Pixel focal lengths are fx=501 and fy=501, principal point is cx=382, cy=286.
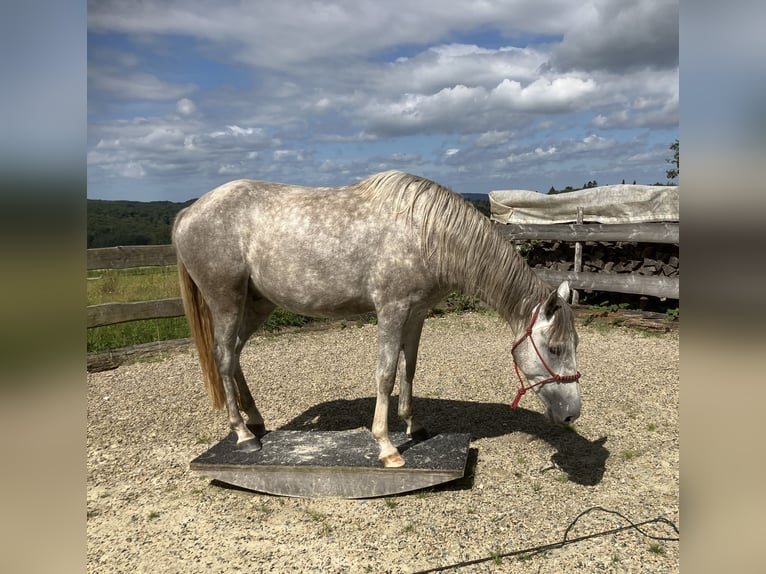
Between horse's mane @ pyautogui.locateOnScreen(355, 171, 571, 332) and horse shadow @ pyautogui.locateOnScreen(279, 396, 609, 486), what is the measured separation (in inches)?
55.4

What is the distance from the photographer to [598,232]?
984 cm

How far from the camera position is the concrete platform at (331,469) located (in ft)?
11.8

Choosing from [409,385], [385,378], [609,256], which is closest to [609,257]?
[609,256]

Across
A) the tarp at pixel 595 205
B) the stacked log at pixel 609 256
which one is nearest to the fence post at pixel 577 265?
the stacked log at pixel 609 256

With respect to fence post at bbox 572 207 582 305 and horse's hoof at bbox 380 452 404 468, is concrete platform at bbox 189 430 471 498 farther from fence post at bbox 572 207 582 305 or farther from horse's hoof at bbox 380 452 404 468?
fence post at bbox 572 207 582 305

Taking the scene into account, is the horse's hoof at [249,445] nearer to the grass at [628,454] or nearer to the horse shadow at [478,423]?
the horse shadow at [478,423]

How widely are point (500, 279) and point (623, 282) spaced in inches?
262

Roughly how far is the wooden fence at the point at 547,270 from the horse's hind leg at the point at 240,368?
10.5 ft

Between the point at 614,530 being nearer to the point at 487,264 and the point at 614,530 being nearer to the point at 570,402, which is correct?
the point at 570,402

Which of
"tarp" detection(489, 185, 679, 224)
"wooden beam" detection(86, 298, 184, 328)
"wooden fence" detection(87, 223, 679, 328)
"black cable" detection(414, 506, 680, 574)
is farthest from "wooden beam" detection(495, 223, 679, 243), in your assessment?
"black cable" detection(414, 506, 680, 574)

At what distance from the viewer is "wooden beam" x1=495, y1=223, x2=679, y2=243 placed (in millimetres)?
8859

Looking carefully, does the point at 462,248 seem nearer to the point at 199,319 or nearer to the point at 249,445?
the point at 249,445
